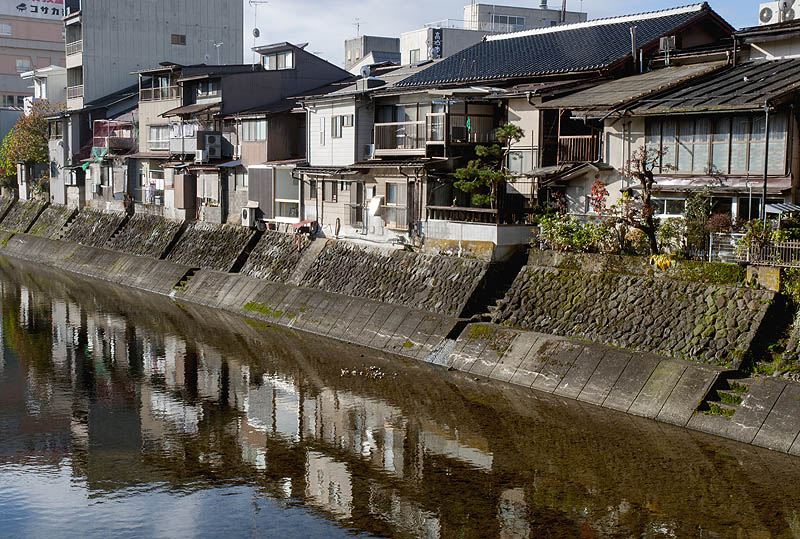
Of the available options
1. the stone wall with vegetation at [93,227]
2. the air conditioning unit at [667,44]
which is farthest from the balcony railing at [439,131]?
the stone wall with vegetation at [93,227]

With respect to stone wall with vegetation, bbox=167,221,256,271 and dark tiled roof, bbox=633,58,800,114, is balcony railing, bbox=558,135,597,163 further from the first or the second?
stone wall with vegetation, bbox=167,221,256,271

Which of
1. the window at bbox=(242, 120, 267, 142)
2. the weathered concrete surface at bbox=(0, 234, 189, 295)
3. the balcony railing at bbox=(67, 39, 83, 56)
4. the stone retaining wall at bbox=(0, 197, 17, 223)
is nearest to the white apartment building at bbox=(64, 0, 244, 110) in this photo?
the balcony railing at bbox=(67, 39, 83, 56)

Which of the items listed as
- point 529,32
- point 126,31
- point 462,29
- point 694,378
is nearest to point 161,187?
point 126,31

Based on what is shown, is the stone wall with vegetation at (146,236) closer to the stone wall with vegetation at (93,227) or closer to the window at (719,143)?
the stone wall with vegetation at (93,227)

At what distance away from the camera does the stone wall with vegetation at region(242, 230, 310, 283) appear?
42.1m

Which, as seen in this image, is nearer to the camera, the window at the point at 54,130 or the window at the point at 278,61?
the window at the point at 278,61

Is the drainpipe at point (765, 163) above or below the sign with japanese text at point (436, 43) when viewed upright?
below

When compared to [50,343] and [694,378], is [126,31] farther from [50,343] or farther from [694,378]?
[694,378]

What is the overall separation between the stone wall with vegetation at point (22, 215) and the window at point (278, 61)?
25.5 metres

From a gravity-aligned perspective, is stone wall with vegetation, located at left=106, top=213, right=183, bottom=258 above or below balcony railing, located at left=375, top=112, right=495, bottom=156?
below

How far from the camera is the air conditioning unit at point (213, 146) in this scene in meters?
52.5

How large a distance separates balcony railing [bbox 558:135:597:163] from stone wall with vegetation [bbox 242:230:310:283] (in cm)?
1383

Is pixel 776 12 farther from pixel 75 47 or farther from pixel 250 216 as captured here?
pixel 75 47

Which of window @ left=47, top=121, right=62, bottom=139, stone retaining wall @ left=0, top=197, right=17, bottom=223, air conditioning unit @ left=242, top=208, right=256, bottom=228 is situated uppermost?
window @ left=47, top=121, right=62, bottom=139
